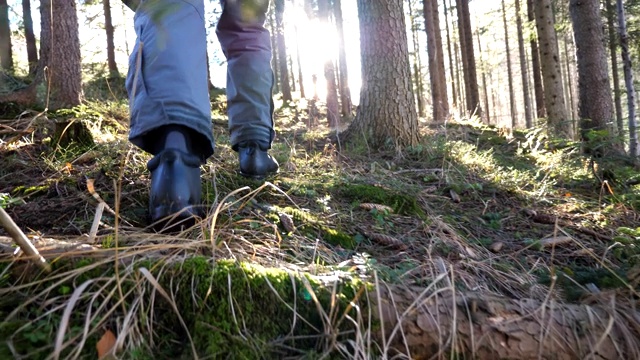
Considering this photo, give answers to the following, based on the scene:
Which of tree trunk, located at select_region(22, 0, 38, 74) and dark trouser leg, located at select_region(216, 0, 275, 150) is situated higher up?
tree trunk, located at select_region(22, 0, 38, 74)

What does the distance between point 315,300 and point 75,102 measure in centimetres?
518

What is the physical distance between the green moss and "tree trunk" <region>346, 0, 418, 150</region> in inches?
86.7

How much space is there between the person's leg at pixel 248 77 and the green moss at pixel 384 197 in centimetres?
48

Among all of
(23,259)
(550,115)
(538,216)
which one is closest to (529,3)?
(550,115)

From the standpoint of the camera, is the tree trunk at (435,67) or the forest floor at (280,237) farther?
the tree trunk at (435,67)

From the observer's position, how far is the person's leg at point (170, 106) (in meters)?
1.36

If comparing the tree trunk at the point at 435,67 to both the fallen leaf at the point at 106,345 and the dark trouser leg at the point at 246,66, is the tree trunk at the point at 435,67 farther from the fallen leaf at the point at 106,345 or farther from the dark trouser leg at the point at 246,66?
the fallen leaf at the point at 106,345

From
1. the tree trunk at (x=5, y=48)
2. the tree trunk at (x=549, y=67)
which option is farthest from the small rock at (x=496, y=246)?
the tree trunk at (x=5, y=48)

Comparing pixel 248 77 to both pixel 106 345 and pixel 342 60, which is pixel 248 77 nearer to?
pixel 106 345

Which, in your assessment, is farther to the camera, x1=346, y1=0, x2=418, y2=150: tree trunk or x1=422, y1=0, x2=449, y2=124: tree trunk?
x1=422, y1=0, x2=449, y2=124: tree trunk

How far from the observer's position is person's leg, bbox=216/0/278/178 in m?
2.10

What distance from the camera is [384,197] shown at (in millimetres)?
2250

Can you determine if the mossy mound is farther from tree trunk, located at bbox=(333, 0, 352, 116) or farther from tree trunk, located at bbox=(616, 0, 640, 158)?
tree trunk, located at bbox=(333, 0, 352, 116)

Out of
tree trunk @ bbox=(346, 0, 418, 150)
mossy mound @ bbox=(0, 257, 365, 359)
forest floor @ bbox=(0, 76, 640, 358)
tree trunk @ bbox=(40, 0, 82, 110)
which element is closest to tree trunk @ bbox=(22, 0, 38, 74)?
tree trunk @ bbox=(40, 0, 82, 110)
